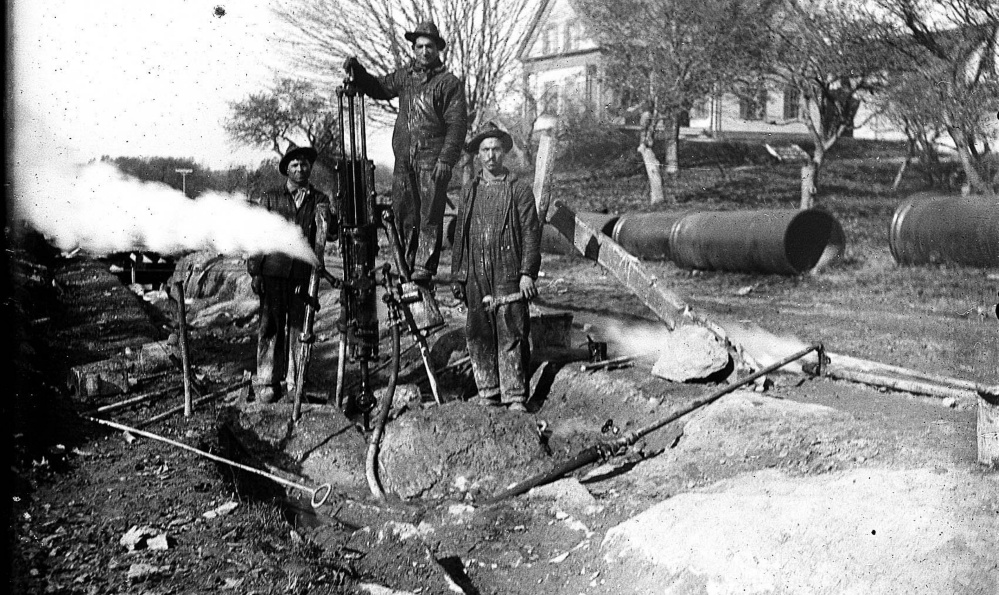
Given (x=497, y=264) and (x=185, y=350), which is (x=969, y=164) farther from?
(x=185, y=350)

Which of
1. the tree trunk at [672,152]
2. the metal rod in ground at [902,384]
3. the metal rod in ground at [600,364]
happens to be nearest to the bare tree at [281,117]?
the tree trunk at [672,152]

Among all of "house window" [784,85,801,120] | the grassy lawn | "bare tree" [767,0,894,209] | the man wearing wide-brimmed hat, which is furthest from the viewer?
"house window" [784,85,801,120]

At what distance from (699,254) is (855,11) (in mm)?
3616

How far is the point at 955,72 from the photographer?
9.12 metres

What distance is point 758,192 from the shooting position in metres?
13.2

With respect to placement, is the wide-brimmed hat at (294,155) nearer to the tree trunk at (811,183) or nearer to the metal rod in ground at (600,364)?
the metal rod in ground at (600,364)

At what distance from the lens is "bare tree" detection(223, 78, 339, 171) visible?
15.2 metres

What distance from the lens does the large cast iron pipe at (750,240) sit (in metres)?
10.7

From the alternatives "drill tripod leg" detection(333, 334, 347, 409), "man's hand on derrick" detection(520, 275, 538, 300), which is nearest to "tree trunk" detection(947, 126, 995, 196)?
"man's hand on derrick" detection(520, 275, 538, 300)

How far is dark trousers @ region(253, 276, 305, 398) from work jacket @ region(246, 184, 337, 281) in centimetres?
17

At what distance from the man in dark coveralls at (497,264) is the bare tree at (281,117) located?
9.29m

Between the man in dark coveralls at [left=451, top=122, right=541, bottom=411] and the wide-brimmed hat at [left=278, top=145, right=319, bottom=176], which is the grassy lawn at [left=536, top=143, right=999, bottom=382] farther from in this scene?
the wide-brimmed hat at [left=278, top=145, right=319, bottom=176]

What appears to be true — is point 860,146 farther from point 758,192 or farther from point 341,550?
point 341,550

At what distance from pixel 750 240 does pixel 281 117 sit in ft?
29.6
